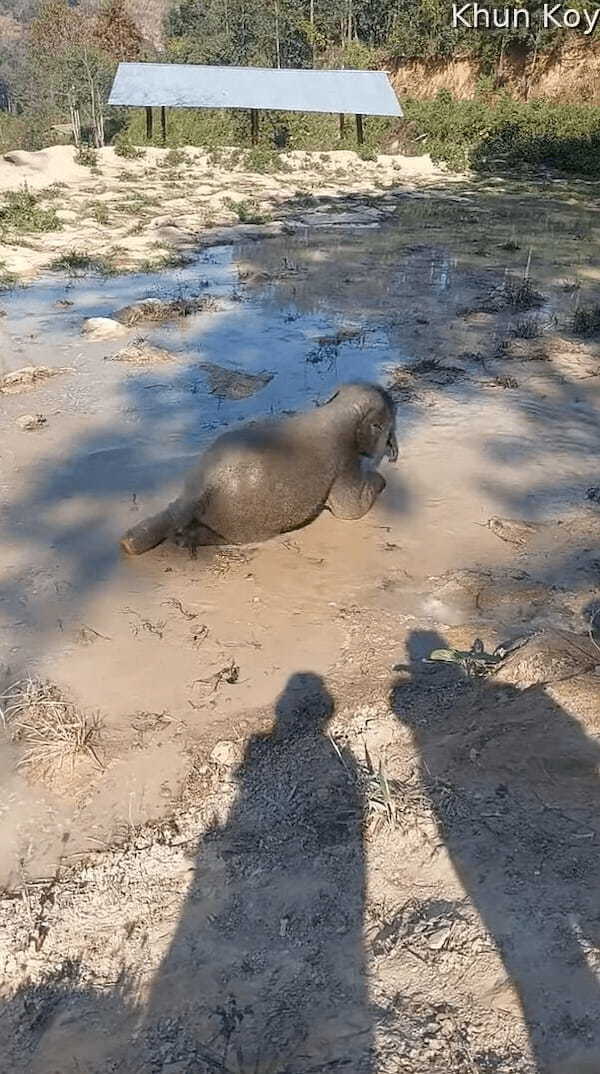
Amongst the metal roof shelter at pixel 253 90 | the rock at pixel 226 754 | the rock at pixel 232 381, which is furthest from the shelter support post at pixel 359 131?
the rock at pixel 226 754

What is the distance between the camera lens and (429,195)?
2462 centimetres

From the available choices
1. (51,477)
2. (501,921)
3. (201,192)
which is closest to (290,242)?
(201,192)

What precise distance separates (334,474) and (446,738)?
256 cm

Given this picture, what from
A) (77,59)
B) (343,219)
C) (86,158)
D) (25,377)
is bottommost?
(25,377)

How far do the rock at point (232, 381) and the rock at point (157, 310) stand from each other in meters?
2.28

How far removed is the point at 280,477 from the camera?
551cm

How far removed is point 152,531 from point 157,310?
714cm

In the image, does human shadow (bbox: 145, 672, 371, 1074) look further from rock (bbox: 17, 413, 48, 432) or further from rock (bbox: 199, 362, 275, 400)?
rock (bbox: 199, 362, 275, 400)

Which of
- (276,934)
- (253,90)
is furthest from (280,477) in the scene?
(253,90)

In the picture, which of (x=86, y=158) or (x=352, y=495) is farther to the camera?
(x=86, y=158)

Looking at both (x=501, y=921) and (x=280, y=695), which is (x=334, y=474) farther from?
(x=501, y=921)

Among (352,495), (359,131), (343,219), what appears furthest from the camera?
(359,131)

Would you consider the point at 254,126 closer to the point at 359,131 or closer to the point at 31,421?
the point at 359,131

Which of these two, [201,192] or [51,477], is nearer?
[51,477]
